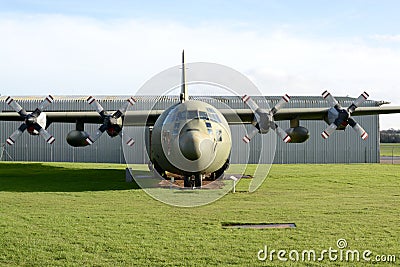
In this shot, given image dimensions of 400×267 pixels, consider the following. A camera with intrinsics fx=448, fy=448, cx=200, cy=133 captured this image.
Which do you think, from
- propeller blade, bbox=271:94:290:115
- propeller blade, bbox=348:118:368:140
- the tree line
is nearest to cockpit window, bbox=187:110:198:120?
propeller blade, bbox=271:94:290:115

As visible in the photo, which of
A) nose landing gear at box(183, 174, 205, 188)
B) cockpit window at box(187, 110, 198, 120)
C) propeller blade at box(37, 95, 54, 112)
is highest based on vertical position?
propeller blade at box(37, 95, 54, 112)

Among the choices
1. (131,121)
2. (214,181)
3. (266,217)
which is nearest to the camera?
(266,217)

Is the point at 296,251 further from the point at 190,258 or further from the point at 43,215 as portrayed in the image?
the point at 43,215

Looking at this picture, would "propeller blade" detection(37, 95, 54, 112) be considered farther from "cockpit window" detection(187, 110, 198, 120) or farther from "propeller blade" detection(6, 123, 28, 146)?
"cockpit window" detection(187, 110, 198, 120)

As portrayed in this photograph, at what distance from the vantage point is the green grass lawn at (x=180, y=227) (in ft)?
26.4

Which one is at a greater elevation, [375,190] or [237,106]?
[237,106]

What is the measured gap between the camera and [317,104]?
44.4 meters

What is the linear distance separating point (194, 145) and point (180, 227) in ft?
15.2

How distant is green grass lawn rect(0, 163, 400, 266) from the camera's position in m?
8.04

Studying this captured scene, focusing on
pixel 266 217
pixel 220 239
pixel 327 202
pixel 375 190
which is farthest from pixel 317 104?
pixel 220 239

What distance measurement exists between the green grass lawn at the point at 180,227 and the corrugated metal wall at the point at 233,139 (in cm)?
2591

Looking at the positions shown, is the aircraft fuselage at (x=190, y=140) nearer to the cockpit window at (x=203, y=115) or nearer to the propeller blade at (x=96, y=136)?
the cockpit window at (x=203, y=115)

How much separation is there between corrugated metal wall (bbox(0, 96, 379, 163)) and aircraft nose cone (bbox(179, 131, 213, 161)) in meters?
27.9

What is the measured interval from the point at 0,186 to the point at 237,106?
27.9 m
